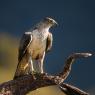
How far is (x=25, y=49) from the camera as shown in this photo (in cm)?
1680

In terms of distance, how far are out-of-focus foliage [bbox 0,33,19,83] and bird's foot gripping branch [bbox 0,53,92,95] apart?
20589 mm

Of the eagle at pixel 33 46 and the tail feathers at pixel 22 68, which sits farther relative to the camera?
the eagle at pixel 33 46

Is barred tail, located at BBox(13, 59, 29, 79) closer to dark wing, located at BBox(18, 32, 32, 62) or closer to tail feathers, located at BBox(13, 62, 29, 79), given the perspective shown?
tail feathers, located at BBox(13, 62, 29, 79)

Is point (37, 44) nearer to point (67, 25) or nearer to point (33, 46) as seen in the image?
point (33, 46)

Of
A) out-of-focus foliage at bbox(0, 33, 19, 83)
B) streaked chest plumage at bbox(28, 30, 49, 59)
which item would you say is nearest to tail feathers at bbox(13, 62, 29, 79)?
streaked chest plumage at bbox(28, 30, 49, 59)

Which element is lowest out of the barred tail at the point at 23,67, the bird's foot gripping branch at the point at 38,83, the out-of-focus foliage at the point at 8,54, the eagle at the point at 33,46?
the out-of-focus foliage at the point at 8,54

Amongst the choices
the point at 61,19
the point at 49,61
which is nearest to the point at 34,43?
the point at 49,61

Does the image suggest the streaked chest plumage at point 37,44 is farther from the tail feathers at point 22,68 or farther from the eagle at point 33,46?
the tail feathers at point 22,68

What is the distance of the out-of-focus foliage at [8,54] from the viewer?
1509 inches

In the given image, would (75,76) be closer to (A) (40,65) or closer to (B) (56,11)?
(B) (56,11)

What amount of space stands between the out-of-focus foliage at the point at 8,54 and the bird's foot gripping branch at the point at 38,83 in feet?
67.5

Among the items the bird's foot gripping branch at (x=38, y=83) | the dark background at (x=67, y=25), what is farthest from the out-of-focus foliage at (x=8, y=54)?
the bird's foot gripping branch at (x=38, y=83)

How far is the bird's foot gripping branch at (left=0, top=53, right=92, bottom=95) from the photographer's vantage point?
596 inches

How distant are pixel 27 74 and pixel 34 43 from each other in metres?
0.90
